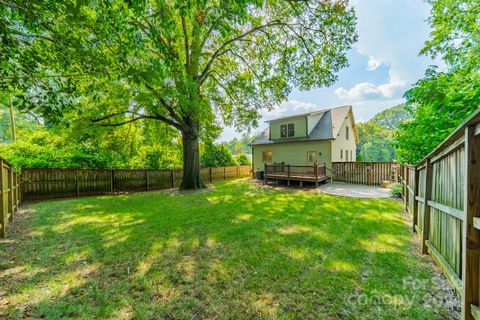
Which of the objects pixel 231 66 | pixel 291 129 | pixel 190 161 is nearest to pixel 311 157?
pixel 291 129

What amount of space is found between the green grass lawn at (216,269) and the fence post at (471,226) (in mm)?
703

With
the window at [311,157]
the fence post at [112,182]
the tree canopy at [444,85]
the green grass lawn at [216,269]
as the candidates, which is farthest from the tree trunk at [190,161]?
the tree canopy at [444,85]

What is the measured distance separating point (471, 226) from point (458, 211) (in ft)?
1.51

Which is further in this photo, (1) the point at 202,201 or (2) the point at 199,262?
(1) the point at 202,201

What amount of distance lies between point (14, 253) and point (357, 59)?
1591 cm

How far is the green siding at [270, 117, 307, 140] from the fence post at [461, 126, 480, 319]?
14.5 meters

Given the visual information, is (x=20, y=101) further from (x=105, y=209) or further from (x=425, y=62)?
(x=425, y=62)

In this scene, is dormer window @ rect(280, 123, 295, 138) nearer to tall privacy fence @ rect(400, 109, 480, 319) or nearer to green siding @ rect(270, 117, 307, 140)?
green siding @ rect(270, 117, 307, 140)

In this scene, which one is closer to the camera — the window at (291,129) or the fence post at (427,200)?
the fence post at (427,200)

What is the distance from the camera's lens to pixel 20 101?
368 cm

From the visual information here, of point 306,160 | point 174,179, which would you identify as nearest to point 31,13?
point 174,179

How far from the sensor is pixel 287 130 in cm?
1691

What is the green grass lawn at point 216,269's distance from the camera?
7.52 feet

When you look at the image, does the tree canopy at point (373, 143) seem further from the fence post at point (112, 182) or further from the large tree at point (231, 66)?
the fence post at point (112, 182)
